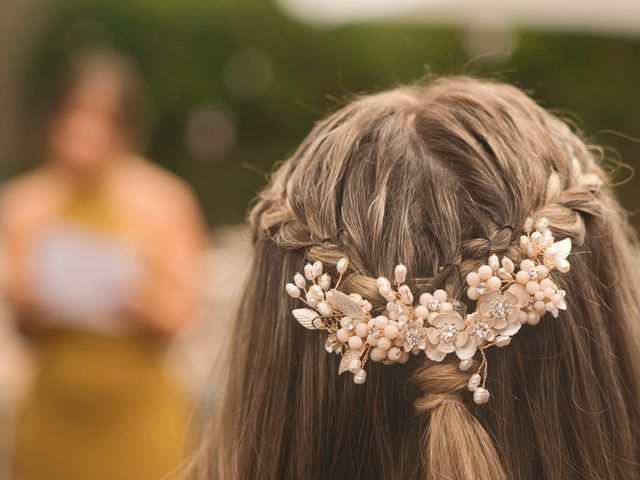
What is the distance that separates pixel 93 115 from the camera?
2.99 meters

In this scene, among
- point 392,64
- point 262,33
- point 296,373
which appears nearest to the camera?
point 296,373

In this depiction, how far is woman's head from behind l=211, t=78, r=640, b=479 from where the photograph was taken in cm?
93

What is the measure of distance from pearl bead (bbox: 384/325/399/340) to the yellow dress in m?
1.97

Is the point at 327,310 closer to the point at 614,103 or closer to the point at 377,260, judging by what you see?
the point at 377,260

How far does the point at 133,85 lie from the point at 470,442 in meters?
→ 2.56

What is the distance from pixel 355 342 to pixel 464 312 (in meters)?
0.13

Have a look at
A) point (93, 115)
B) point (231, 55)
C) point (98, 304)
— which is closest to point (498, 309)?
point (98, 304)

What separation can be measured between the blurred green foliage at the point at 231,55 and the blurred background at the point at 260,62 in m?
0.01

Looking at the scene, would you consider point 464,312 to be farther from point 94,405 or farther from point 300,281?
point 94,405

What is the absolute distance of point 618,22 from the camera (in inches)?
223

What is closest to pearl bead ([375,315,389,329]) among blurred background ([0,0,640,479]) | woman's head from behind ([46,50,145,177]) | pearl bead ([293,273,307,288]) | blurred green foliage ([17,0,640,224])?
pearl bead ([293,273,307,288])

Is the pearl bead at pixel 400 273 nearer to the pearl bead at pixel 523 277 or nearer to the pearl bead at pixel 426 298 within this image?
the pearl bead at pixel 426 298

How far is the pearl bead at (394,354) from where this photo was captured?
3.02 feet

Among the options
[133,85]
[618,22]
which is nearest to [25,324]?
[133,85]
